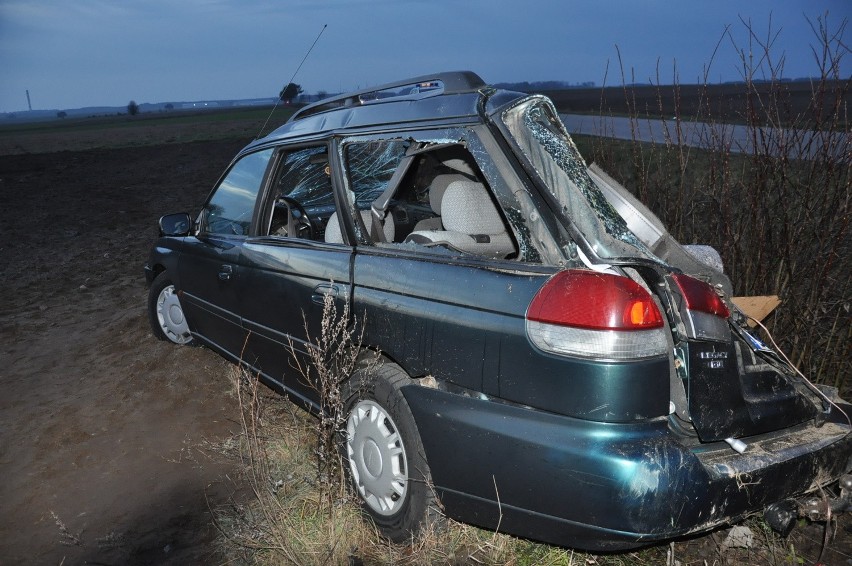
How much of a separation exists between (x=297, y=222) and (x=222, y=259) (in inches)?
21.3

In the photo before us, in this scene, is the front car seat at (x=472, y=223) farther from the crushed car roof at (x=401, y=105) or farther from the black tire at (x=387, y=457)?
the black tire at (x=387, y=457)

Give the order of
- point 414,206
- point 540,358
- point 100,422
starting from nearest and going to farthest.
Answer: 1. point 540,358
2. point 414,206
3. point 100,422

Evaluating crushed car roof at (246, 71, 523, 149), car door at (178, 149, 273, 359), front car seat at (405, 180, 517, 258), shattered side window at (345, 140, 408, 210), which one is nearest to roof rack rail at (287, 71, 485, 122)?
crushed car roof at (246, 71, 523, 149)

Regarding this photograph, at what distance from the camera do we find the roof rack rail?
118 inches

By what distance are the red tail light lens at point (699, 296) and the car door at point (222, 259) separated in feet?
8.80

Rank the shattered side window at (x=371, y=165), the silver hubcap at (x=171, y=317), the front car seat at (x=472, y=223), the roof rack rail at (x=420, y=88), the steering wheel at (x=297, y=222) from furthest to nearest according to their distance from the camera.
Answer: the silver hubcap at (x=171, y=317), the steering wheel at (x=297, y=222), the shattered side window at (x=371, y=165), the front car seat at (x=472, y=223), the roof rack rail at (x=420, y=88)

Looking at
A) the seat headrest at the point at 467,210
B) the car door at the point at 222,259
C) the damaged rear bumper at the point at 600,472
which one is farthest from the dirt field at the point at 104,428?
the seat headrest at the point at 467,210

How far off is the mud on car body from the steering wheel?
661 mm

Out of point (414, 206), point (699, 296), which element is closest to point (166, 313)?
point (414, 206)

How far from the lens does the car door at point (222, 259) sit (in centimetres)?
441

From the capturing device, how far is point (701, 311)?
2.46 metres

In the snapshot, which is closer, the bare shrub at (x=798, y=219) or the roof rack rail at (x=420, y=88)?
the roof rack rail at (x=420, y=88)

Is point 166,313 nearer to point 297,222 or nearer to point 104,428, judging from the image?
point 104,428

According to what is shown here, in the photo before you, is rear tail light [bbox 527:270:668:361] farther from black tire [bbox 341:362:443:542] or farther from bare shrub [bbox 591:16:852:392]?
bare shrub [bbox 591:16:852:392]
